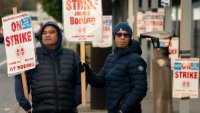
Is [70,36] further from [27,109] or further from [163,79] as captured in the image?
[27,109]

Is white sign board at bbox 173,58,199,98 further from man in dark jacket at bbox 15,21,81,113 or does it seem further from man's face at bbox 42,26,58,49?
man's face at bbox 42,26,58,49

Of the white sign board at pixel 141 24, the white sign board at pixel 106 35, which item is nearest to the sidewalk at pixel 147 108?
the white sign board at pixel 106 35

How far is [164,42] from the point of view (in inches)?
563

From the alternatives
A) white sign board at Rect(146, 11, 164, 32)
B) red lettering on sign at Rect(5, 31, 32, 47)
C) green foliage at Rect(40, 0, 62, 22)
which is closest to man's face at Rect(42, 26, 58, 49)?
red lettering on sign at Rect(5, 31, 32, 47)

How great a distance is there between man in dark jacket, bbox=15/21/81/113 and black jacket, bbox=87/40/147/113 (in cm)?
49

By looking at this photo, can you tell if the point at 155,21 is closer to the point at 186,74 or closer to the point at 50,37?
the point at 186,74

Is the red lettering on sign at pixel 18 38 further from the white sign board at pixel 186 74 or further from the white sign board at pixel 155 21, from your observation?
the white sign board at pixel 155 21

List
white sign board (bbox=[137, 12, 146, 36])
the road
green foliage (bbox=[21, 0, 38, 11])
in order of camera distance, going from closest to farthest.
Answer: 1. the road
2. white sign board (bbox=[137, 12, 146, 36])
3. green foliage (bbox=[21, 0, 38, 11])

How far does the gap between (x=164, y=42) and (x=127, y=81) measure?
25.3ft

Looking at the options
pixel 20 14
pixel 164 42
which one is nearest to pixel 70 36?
pixel 20 14

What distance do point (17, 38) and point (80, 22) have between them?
258 centimetres

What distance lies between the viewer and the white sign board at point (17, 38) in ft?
22.6

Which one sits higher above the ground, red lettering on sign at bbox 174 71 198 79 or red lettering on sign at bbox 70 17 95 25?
red lettering on sign at bbox 70 17 95 25

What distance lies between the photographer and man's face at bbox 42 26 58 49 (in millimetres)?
6277
